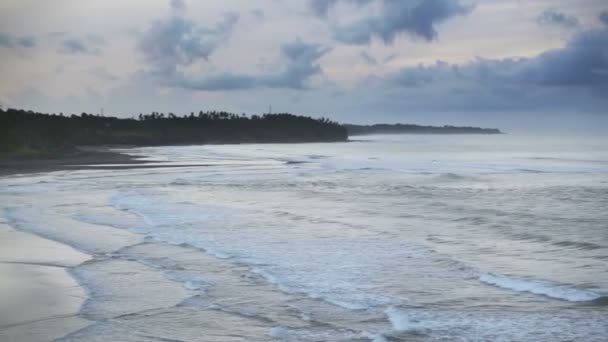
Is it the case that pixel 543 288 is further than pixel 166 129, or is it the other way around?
pixel 166 129

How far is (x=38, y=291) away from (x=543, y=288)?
7.27 m

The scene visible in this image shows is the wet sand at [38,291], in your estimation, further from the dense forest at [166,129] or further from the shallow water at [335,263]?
the dense forest at [166,129]

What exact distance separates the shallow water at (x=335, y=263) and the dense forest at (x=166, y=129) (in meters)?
56.0

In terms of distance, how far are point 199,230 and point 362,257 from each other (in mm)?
5208

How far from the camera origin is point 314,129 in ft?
646

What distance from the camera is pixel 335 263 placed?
11.9 meters

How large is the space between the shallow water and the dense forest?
56.0 m

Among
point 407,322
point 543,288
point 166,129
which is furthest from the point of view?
point 166,129

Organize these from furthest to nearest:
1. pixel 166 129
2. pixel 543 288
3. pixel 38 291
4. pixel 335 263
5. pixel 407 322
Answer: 1. pixel 166 129
2. pixel 335 263
3. pixel 543 288
4. pixel 38 291
5. pixel 407 322

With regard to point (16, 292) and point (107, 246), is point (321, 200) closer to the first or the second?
point (107, 246)

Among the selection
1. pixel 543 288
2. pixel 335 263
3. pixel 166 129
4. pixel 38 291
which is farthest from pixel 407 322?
pixel 166 129

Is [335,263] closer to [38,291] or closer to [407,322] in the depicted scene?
[407,322]

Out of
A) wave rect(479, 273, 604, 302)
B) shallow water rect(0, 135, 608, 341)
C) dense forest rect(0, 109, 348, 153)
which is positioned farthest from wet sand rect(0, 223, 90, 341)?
dense forest rect(0, 109, 348, 153)

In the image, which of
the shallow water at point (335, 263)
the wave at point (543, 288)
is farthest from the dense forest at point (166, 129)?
the wave at point (543, 288)
